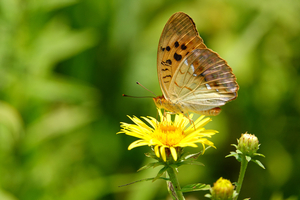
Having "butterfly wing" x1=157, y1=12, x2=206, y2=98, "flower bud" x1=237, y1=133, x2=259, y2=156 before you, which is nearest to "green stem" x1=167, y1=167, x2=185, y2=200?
"flower bud" x1=237, y1=133, x2=259, y2=156

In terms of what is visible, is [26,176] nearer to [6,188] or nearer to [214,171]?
[6,188]

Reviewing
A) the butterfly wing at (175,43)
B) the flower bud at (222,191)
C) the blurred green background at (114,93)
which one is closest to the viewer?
the flower bud at (222,191)

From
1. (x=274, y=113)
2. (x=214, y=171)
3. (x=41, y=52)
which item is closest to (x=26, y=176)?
(x=41, y=52)

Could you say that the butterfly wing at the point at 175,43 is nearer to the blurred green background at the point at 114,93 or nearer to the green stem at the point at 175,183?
the green stem at the point at 175,183

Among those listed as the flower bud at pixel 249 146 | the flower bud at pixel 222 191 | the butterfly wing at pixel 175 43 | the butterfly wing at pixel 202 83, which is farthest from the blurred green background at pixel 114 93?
the butterfly wing at pixel 175 43

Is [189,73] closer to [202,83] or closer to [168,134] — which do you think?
[202,83]

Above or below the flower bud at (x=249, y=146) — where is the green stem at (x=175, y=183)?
below

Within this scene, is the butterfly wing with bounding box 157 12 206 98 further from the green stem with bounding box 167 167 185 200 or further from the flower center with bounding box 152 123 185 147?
the green stem with bounding box 167 167 185 200

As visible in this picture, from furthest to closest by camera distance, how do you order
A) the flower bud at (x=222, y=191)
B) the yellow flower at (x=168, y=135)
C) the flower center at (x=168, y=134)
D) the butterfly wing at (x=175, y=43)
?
the butterfly wing at (x=175, y=43), the flower center at (x=168, y=134), the yellow flower at (x=168, y=135), the flower bud at (x=222, y=191)
